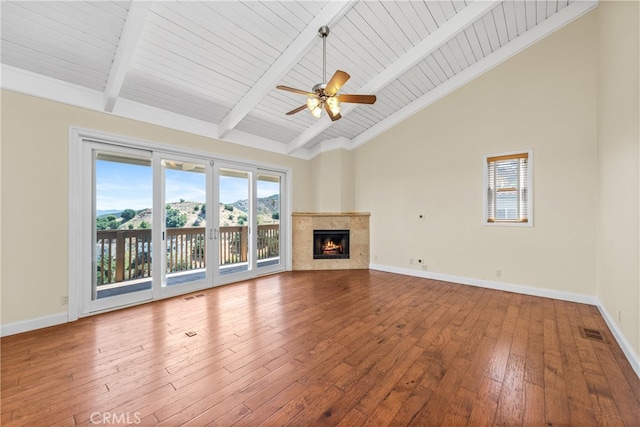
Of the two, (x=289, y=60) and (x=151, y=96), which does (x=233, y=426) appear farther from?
(x=151, y=96)

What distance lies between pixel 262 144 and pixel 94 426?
4807 mm

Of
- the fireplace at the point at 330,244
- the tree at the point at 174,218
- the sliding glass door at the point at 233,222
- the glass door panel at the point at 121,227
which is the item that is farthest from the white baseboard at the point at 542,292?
the glass door panel at the point at 121,227

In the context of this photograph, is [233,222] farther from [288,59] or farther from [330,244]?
[288,59]

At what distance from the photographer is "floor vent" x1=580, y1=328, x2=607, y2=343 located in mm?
2707

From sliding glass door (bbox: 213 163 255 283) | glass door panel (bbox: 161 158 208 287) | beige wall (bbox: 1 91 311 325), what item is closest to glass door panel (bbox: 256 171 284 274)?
sliding glass door (bbox: 213 163 255 283)

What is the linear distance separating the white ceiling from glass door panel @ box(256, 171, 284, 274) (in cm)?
120

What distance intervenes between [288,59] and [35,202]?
3582 millimetres

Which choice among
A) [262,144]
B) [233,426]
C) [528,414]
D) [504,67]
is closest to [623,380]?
[528,414]

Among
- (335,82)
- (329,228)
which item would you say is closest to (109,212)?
(335,82)

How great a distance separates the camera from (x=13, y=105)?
A: 2.84 metres

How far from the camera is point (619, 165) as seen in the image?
2.74 m

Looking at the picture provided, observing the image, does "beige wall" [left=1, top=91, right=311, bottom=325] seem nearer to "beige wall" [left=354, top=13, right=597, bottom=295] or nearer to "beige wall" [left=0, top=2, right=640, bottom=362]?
"beige wall" [left=0, top=2, right=640, bottom=362]

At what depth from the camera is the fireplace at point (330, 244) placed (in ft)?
20.5

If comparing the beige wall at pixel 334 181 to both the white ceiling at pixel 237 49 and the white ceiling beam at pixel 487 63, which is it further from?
the white ceiling at pixel 237 49
